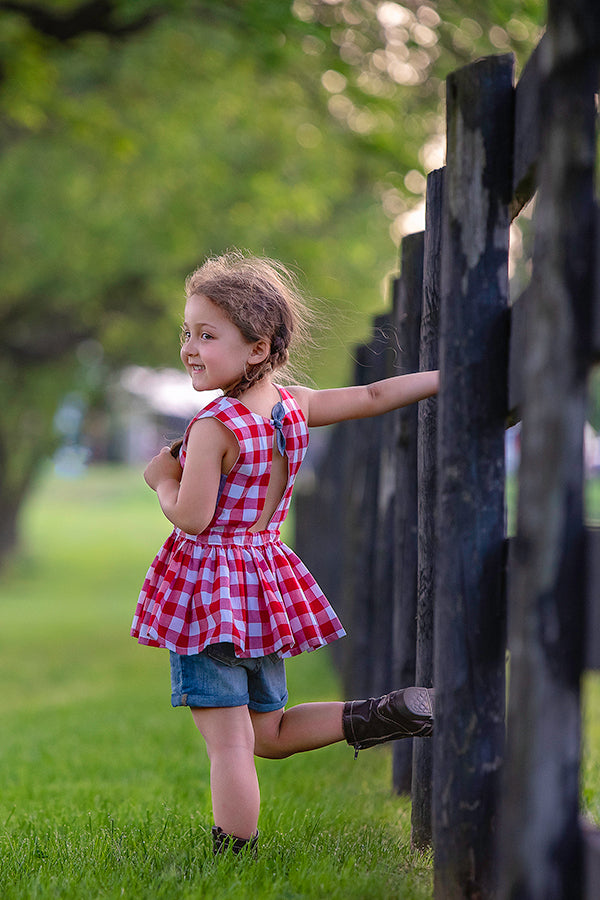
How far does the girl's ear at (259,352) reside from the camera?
122 inches

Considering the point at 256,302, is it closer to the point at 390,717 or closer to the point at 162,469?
the point at 162,469

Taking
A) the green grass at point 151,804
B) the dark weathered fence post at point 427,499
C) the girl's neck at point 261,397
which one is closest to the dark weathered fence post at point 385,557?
the green grass at point 151,804

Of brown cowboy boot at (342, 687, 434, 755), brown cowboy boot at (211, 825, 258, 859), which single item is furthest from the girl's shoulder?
brown cowboy boot at (211, 825, 258, 859)

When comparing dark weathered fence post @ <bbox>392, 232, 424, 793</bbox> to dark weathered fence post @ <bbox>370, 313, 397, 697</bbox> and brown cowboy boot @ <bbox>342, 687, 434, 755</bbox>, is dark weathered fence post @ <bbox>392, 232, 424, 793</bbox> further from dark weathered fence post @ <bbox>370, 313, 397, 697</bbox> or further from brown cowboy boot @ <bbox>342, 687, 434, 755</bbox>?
brown cowboy boot @ <bbox>342, 687, 434, 755</bbox>

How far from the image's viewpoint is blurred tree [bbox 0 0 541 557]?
863cm

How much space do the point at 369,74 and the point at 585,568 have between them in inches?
326

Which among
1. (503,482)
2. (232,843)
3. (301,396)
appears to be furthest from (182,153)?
(503,482)

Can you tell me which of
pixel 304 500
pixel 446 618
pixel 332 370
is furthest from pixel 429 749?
pixel 332 370

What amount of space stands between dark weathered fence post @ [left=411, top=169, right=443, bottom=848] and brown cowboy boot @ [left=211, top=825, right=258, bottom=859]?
55cm

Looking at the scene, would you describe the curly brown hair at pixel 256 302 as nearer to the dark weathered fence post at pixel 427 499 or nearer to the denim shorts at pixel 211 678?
the dark weathered fence post at pixel 427 499

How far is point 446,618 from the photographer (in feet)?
8.00

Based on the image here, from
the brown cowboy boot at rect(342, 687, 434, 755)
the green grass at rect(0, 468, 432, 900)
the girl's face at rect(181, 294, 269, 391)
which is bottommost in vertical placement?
the green grass at rect(0, 468, 432, 900)

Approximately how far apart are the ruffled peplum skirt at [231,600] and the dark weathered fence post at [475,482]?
0.63m

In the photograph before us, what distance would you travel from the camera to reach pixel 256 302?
310cm
